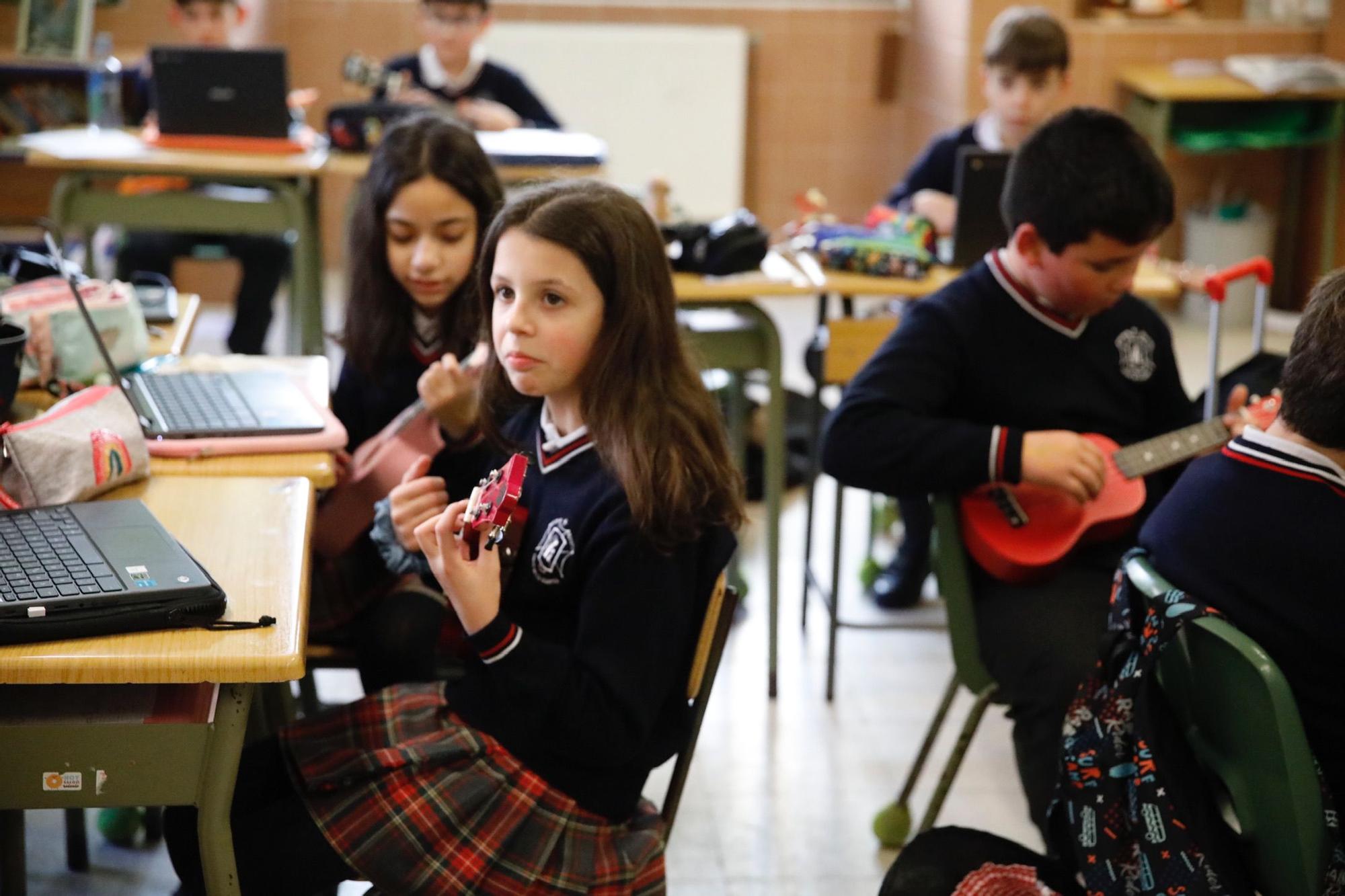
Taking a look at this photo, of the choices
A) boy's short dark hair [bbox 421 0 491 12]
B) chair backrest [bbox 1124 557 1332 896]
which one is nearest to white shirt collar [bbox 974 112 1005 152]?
boy's short dark hair [bbox 421 0 491 12]

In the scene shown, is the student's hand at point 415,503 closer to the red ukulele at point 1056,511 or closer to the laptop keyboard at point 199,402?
the laptop keyboard at point 199,402

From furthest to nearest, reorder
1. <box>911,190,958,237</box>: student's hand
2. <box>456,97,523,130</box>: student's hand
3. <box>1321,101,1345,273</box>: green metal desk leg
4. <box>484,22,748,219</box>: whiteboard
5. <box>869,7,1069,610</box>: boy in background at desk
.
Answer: <box>484,22,748,219</box>: whiteboard → <box>1321,101,1345,273</box>: green metal desk leg → <box>456,97,523,130</box>: student's hand → <box>911,190,958,237</box>: student's hand → <box>869,7,1069,610</box>: boy in background at desk

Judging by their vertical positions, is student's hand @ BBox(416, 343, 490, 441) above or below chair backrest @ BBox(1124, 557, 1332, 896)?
above

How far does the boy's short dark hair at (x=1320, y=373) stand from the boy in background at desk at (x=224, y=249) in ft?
10.5

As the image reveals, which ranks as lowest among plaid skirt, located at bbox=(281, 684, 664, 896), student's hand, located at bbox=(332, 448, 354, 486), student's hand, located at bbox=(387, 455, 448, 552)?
plaid skirt, located at bbox=(281, 684, 664, 896)

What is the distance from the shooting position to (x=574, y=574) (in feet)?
4.75

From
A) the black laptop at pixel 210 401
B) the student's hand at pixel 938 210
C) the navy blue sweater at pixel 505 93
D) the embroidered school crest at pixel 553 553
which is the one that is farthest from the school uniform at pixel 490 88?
the embroidered school crest at pixel 553 553

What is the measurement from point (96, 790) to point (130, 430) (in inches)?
18.2

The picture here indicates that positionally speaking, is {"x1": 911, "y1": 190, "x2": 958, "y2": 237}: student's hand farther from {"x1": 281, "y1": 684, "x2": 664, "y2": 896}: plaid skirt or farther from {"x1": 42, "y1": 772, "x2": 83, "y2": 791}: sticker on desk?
{"x1": 42, "y1": 772, "x2": 83, "y2": 791}: sticker on desk

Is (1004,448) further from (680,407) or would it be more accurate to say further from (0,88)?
(0,88)

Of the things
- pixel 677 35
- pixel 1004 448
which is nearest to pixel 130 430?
pixel 1004 448

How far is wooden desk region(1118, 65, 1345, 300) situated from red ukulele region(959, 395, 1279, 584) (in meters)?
3.35

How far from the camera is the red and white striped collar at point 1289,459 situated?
1438 mm

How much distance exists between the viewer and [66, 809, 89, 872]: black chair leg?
6.67ft
